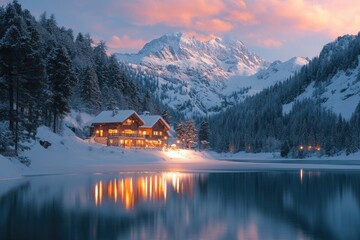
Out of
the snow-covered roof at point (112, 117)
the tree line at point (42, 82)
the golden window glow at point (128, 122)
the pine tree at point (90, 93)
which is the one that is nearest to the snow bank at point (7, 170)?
the tree line at point (42, 82)

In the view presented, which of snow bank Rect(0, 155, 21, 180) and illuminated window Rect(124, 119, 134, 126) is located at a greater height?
illuminated window Rect(124, 119, 134, 126)

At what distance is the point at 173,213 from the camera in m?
21.8

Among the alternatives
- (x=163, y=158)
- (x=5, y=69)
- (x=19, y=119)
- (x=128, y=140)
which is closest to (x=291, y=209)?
(x=19, y=119)

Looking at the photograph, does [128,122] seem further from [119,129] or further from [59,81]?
[59,81]

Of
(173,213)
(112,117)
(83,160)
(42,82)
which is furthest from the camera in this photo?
(112,117)

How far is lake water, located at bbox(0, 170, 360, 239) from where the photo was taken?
1711 centimetres

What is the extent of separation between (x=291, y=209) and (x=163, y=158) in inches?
2590

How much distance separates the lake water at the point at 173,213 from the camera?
17109 mm

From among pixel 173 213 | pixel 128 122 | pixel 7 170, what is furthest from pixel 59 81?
pixel 173 213

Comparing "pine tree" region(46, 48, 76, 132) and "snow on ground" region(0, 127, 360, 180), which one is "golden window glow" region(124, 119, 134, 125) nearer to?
"snow on ground" region(0, 127, 360, 180)

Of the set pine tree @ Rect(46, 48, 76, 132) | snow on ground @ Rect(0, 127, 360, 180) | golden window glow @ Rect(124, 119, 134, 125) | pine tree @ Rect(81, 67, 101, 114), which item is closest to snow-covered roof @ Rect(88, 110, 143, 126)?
golden window glow @ Rect(124, 119, 134, 125)

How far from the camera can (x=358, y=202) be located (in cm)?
2709

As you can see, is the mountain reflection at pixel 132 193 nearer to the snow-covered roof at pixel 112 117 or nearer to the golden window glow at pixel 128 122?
the snow-covered roof at pixel 112 117

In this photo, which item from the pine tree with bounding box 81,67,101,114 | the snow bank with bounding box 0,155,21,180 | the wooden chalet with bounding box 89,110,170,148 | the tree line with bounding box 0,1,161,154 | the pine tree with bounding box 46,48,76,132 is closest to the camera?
the snow bank with bounding box 0,155,21,180
